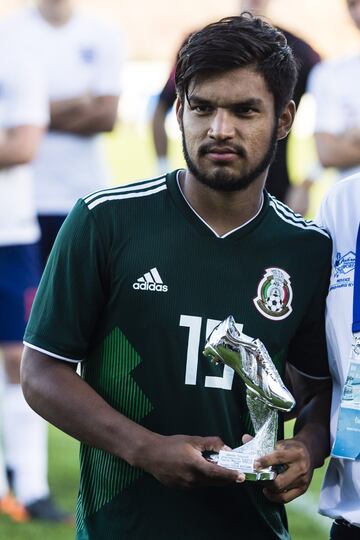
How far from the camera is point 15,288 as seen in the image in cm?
500

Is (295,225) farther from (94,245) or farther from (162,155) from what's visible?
(162,155)

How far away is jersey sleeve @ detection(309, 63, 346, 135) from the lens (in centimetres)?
534

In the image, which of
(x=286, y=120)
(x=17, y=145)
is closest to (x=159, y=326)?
(x=286, y=120)

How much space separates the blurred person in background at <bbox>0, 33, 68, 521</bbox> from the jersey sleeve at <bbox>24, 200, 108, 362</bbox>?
2.49 meters

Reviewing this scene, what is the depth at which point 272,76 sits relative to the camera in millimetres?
2557

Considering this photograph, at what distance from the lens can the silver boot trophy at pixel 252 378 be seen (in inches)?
90.9

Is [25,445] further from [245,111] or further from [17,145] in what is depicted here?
[245,111]

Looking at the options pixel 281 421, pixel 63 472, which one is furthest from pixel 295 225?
pixel 63 472

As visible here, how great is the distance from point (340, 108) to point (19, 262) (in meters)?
1.51

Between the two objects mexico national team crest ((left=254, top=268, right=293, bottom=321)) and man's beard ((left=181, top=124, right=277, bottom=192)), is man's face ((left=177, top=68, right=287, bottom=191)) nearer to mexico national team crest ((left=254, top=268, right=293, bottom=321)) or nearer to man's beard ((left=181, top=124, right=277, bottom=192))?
man's beard ((left=181, top=124, right=277, bottom=192))

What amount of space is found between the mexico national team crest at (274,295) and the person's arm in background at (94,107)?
10.5 feet

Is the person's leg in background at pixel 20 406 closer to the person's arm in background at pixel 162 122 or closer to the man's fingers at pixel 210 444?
the person's arm in background at pixel 162 122

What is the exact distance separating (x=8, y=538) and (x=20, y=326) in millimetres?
840

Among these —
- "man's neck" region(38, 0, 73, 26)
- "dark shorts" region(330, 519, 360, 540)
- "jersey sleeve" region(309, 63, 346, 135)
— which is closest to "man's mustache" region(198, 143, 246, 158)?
"dark shorts" region(330, 519, 360, 540)
